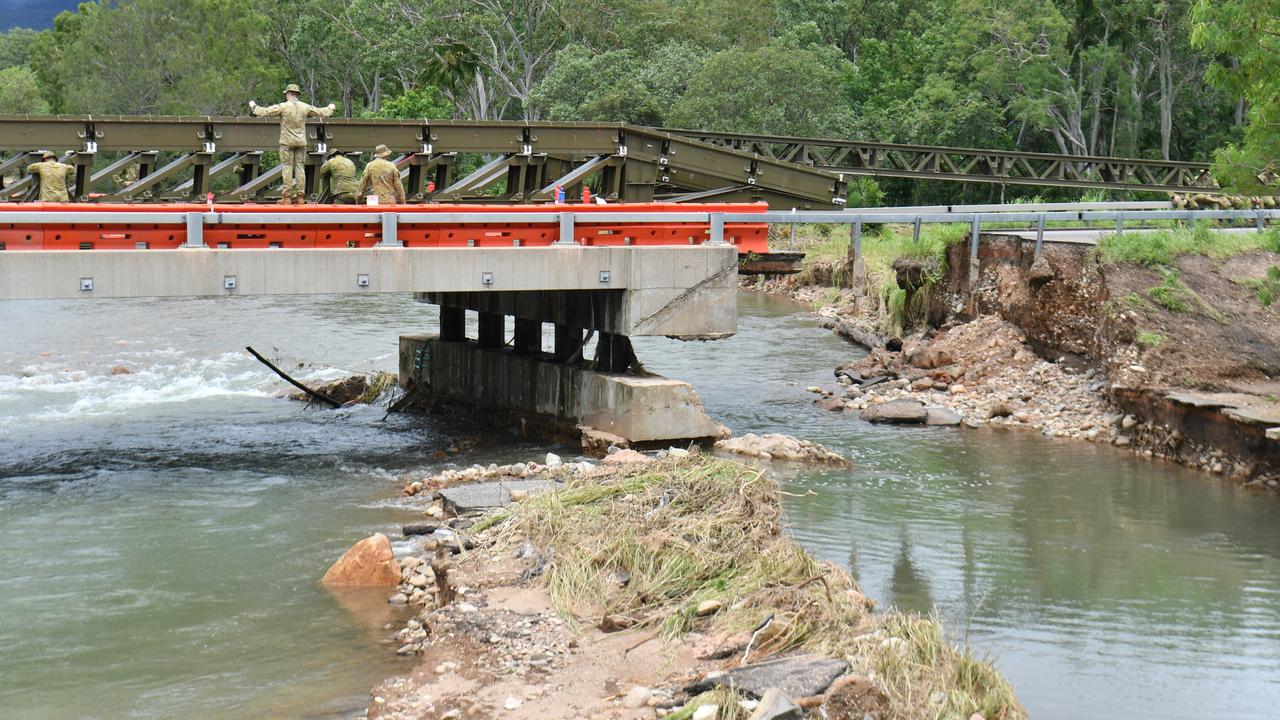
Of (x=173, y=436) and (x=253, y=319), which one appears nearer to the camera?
(x=173, y=436)

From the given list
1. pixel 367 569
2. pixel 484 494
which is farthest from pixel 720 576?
pixel 484 494

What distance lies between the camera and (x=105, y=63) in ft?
224

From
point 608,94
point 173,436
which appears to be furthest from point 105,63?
point 173,436

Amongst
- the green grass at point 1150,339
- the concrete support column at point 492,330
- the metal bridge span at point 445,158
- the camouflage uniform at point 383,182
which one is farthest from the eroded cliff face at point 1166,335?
Result: the camouflage uniform at point 383,182

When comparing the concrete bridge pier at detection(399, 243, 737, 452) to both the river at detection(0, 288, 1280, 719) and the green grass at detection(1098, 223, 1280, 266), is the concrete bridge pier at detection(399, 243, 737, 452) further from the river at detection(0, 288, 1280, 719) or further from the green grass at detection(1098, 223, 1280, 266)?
the green grass at detection(1098, 223, 1280, 266)

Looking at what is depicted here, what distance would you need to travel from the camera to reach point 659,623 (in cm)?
1012

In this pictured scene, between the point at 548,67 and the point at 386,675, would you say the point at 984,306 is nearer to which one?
the point at 386,675

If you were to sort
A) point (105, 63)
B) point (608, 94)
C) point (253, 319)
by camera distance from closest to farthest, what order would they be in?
point (253, 319), point (608, 94), point (105, 63)

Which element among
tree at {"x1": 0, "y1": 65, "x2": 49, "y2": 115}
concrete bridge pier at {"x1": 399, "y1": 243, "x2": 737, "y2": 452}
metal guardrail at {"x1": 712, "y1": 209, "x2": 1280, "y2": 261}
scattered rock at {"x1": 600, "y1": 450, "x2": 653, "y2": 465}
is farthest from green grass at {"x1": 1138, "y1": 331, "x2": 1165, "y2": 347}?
tree at {"x1": 0, "y1": 65, "x2": 49, "y2": 115}

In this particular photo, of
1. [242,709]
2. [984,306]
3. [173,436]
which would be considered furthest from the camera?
[984,306]

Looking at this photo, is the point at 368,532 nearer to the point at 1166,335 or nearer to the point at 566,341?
the point at 566,341

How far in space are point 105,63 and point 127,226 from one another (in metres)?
57.5

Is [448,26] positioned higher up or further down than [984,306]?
higher up

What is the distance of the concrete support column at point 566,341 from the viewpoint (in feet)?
65.4
